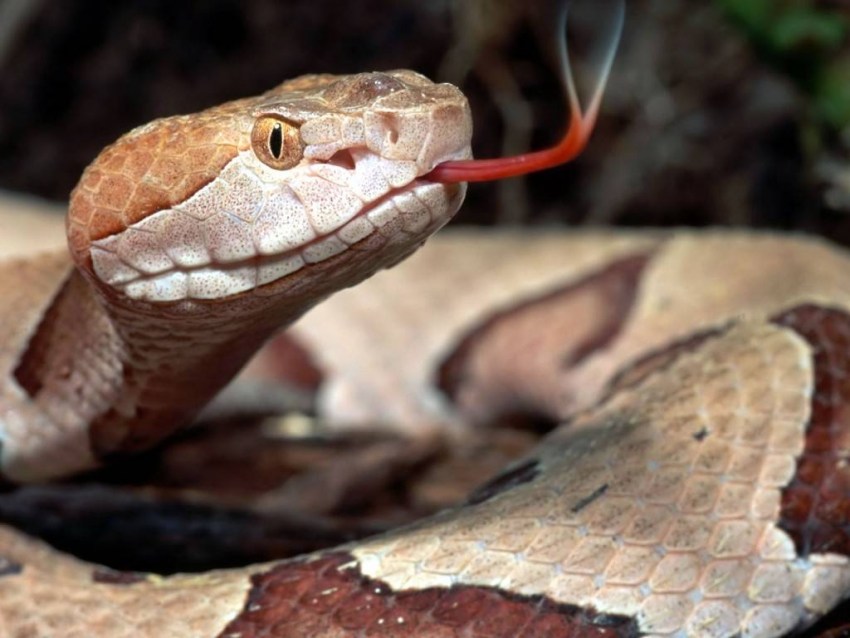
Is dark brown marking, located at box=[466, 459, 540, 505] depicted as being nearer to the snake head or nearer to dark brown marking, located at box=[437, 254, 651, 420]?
the snake head

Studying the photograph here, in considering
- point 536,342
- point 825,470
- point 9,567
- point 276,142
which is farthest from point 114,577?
point 536,342

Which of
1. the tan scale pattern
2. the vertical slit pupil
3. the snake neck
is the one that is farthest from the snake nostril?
the tan scale pattern

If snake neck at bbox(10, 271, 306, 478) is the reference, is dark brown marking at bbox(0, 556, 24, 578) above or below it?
below

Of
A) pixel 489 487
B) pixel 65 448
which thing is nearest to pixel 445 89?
pixel 489 487

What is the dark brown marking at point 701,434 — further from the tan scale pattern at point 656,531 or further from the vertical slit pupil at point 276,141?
the vertical slit pupil at point 276,141

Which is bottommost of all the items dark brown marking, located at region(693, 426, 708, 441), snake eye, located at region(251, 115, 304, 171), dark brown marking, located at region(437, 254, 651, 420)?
dark brown marking, located at region(437, 254, 651, 420)

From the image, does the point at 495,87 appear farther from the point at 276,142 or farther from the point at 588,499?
the point at 588,499
